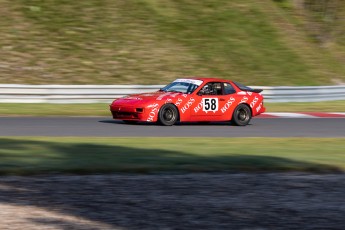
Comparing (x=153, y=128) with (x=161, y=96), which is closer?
(x=153, y=128)

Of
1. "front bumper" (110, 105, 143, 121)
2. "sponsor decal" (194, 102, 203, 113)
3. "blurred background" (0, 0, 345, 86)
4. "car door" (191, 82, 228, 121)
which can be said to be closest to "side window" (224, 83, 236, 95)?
"car door" (191, 82, 228, 121)

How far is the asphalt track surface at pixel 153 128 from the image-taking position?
15266mm

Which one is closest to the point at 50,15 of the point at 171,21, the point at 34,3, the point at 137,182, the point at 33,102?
the point at 34,3

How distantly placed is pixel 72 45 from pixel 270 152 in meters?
18.3

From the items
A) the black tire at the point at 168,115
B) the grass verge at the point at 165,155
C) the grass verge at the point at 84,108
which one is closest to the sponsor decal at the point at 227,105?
the black tire at the point at 168,115

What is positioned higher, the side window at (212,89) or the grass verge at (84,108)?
the side window at (212,89)

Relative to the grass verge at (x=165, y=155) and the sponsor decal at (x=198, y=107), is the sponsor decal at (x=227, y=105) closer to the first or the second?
the sponsor decal at (x=198, y=107)

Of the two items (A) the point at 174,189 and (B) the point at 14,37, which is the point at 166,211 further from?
(B) the point at 14,37

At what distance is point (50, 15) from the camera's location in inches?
1231

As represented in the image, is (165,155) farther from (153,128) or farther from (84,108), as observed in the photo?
(84,108)

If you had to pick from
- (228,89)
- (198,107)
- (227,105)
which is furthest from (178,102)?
(228,89)

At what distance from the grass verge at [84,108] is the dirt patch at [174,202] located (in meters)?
11.3

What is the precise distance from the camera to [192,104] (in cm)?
1772

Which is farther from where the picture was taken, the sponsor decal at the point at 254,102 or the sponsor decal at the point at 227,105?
the sponsor decal at the point at 254,102
